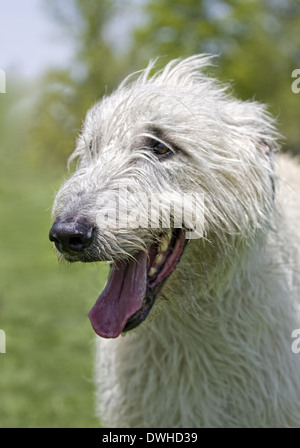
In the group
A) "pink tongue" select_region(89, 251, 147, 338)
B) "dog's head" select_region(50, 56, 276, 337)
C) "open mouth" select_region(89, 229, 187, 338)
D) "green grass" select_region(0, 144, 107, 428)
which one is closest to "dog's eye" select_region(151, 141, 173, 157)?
"dog's head" select_region(50, 56, 276, 337)

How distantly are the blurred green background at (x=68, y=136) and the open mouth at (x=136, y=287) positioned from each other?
75 centimetres

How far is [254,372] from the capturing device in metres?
3.32

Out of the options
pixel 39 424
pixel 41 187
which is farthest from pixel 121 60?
pixel 39 424

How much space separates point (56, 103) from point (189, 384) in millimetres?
16568

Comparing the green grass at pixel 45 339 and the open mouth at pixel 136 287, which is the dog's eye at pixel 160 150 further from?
the green grass at pixel 45 339

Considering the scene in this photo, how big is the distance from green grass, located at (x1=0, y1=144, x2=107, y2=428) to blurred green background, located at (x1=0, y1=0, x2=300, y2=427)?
14 millimetres

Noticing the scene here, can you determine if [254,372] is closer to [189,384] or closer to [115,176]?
[189,384]

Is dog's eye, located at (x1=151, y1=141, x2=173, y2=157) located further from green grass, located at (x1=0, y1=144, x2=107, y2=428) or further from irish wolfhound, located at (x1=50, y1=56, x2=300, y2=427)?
green grass, located at (x1=0, y1=144, x2=107, y2=428)

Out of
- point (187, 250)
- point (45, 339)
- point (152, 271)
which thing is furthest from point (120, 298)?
point (45, 339)

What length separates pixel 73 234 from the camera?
2.64m

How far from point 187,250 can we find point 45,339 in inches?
171

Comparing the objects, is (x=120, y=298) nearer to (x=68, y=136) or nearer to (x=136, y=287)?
(x=136, y=287)

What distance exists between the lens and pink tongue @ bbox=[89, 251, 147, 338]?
2.95m

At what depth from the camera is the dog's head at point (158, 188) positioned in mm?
2803
